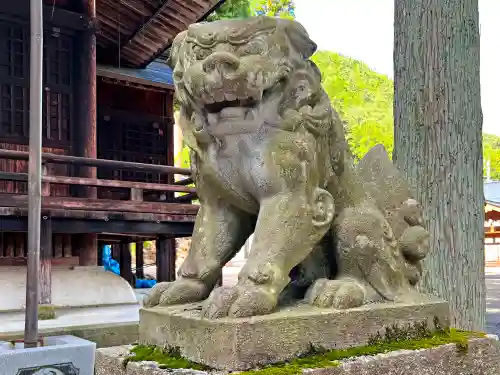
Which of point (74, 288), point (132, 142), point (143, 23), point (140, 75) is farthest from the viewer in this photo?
point (132, 142)

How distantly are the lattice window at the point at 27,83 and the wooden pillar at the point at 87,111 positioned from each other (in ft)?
0.79

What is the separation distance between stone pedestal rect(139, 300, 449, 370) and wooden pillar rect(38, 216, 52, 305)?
5.41m

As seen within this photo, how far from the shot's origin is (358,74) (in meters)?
25.5

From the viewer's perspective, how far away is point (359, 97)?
78.5ft

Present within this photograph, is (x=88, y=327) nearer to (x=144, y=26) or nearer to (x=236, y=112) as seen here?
(x=236, y=112)

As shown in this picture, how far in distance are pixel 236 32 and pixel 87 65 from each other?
7.09 metres

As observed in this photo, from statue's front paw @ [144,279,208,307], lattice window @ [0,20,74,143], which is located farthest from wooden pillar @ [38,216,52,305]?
statue's front paw @ [144,279,208,307]

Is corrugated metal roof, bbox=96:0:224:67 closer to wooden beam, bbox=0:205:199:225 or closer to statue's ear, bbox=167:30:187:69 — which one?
wooden beam, bbox=0:205:199:225

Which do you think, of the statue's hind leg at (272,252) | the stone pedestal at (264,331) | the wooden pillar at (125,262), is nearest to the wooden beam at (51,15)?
the wooden pillar at (125,262)

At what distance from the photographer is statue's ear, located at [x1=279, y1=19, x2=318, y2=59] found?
208 centimetres

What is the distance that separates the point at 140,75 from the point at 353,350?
28.2 ft

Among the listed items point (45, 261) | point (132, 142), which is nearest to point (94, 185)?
point (45, 261)

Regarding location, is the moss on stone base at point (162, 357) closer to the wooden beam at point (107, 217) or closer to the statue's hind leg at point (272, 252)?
the statue's hind leg at point (272, 252)

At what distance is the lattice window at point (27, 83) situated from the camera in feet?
26.9
